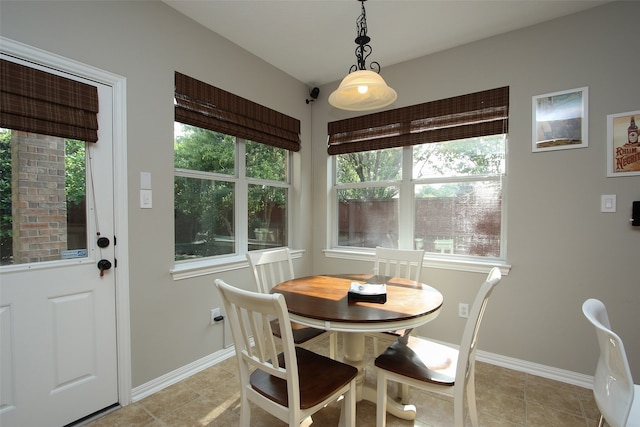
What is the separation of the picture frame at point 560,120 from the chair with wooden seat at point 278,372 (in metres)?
2.27

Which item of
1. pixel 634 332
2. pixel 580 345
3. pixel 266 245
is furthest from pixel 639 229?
pixel 266 245

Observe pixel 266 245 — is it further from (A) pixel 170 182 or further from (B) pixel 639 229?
(B) pixel 639 229

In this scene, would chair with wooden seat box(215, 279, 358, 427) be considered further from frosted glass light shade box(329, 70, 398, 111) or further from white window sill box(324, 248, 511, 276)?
white window sill box(324, 248, 511, 276)

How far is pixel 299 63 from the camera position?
2.97 m

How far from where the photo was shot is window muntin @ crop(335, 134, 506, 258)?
2609 mm

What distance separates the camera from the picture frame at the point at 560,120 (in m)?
2.18

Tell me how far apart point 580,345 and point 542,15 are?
2.51 meters

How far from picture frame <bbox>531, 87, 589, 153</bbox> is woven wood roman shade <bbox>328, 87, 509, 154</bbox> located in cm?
22

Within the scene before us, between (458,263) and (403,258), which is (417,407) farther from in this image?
(458,263)

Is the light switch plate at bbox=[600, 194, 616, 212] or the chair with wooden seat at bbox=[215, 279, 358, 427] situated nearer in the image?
the chair with wooden seat at bbox=[215, 279, 358, 427]

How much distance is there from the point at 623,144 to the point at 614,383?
1856 mm

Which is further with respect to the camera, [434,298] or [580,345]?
[580,345]

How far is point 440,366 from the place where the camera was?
4.86ft

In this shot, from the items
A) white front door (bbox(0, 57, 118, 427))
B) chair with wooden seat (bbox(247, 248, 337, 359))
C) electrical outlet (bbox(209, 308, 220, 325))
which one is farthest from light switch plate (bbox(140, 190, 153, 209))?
electrical outlet (bbox(209, 308, 220, 325))
